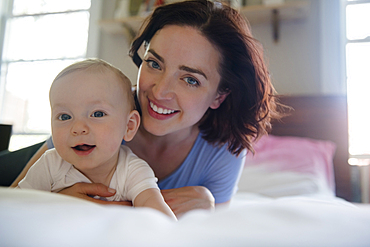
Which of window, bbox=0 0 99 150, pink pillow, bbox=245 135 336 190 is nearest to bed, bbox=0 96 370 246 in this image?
pink pillow, bbox=245 135 336 190

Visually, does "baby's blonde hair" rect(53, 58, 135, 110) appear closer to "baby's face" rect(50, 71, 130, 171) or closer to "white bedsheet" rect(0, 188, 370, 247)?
"baby's face" rect(50, 71, 130, 171)

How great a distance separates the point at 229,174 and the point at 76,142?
0.74 meters

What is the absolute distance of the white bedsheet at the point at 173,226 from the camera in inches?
13.5

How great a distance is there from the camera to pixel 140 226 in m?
0.39

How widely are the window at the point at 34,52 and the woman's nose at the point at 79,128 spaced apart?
9.12ft

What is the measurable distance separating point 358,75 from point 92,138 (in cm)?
259

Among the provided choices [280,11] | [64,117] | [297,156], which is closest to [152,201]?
[64,117]

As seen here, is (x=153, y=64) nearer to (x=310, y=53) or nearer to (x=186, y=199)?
(x=186, y=199)

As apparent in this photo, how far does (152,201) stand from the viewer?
2.60 ft

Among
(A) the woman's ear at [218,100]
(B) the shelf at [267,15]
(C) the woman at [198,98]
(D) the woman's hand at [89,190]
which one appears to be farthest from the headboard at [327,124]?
(D) the woman's hand at [89,190]

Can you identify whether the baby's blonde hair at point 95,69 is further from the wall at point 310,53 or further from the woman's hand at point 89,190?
the wall at point 310,53

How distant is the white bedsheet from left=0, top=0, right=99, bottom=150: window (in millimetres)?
3166

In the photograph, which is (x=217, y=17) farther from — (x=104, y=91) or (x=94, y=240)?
(x=94, y=240)

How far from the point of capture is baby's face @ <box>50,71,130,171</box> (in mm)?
790
